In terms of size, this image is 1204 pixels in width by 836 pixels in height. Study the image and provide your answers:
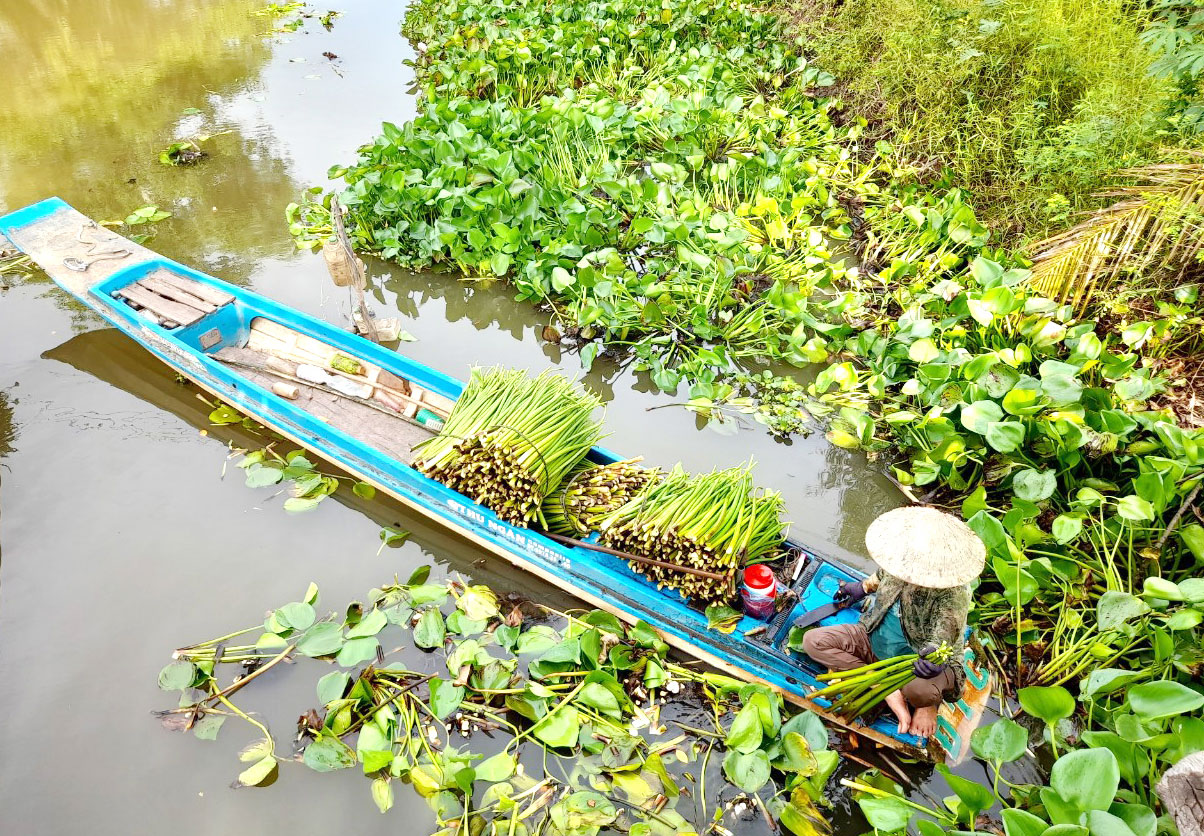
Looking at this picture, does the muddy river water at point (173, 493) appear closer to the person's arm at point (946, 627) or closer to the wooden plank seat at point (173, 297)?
the wooden plank seat at point (173, 297)

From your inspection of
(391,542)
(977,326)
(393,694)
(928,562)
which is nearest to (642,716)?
(393,694)

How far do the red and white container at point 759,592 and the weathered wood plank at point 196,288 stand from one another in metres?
3.91

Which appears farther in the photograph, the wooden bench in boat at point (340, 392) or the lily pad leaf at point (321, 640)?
the wooden bench in boat at point (340, 392)

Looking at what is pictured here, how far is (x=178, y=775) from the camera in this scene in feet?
9.83

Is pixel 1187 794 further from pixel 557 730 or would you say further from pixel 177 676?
pixel 177 676

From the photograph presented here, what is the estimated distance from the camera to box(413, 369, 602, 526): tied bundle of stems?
353cm

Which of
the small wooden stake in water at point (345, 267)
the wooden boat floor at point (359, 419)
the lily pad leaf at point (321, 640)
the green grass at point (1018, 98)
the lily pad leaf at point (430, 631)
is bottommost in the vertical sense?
the lily pad leaf at point (430, 631)

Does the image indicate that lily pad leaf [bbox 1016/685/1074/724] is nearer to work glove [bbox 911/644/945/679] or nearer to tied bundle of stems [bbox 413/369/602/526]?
work glove [bbox 911/644/945/679]

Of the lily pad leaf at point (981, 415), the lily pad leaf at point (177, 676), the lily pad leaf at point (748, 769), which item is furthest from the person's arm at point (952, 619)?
the lily pad leaf at point (177, 676)

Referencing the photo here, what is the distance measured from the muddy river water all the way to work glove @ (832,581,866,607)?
0.82 m

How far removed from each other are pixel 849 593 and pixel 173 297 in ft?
15.3

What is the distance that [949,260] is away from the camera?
16.8 feet

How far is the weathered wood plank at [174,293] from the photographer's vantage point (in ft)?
15.8

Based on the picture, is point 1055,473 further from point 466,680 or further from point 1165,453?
point 466,680
